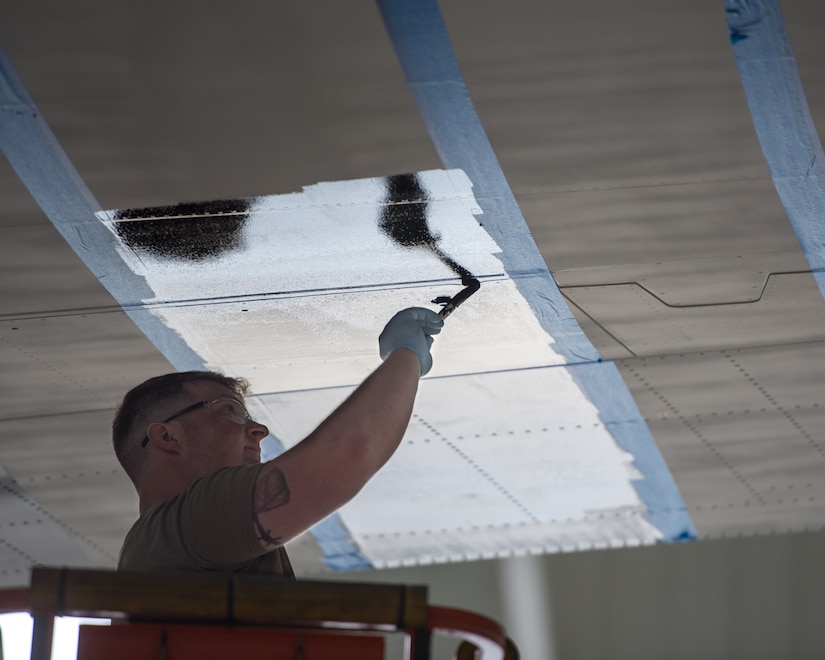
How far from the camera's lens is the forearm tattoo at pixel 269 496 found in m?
2.23

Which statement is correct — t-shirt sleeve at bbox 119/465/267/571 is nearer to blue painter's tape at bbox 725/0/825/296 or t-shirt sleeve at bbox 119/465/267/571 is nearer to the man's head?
the man's head

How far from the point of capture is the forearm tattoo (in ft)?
7.33

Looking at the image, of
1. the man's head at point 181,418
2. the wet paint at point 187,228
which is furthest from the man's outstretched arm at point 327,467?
the wet paint at point 187,228

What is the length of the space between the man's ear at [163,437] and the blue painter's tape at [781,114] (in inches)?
77.7

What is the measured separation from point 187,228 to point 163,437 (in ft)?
2.49

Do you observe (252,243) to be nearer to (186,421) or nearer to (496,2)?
(186,421)

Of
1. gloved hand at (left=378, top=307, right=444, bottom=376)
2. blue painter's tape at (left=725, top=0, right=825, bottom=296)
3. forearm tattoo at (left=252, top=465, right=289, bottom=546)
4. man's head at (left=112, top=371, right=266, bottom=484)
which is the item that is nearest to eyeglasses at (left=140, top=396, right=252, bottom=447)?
man's head at (left=112, top=371, right=266, bottom=484)

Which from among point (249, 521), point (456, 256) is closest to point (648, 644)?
point (456, 256)

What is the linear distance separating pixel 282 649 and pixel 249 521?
0.39 meters

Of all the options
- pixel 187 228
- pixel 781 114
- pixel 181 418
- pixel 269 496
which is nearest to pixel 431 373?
pixel 187 228

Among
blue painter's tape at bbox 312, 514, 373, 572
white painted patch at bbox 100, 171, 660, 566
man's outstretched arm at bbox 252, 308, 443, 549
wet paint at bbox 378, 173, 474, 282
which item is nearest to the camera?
man's outstretched arm at bbox 252, 308, 443, 549

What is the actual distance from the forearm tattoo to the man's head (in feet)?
2.12

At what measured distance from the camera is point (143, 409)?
10.0ft

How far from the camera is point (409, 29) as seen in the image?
2.75 meters
